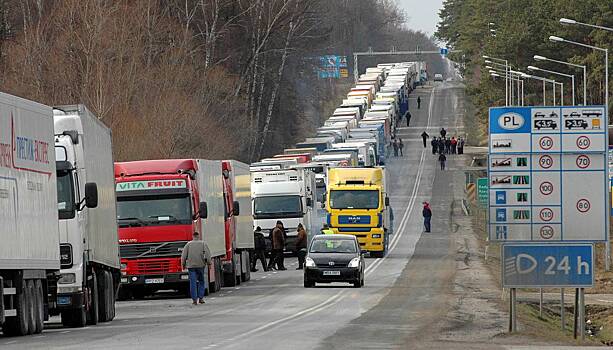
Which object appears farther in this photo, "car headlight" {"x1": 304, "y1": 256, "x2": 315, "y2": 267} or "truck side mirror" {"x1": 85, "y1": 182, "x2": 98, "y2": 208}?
"car headlight" {"x1": 304, "y1": 256, "x2": 315, "y2": 267}

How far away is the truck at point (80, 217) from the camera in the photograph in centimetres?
2875

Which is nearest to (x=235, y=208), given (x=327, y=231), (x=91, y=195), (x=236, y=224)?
(x=236, y=224)

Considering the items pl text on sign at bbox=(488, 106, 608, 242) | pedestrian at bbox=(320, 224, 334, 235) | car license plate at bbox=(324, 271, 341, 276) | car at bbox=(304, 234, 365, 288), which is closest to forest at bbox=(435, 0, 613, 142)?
pedestrian at bbox=(320, 224, 334, 235)

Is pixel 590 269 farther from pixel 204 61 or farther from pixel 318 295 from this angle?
pixel 204 61

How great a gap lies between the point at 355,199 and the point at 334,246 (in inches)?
681

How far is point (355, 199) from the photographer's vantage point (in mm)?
61469

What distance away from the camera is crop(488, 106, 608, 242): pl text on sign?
27328mm

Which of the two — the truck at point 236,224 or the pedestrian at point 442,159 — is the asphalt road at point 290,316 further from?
the pedestrian at point 442,159

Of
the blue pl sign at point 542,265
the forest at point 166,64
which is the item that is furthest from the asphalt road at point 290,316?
the forest at point 166,64

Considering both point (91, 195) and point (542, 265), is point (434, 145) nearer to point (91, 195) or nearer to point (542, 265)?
point (91, 195)

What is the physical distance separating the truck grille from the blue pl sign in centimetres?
1369

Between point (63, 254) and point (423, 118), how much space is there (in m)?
128

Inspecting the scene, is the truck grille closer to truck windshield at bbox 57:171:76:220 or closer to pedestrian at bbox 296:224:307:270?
truck windshield at bbox 57:171:76:220

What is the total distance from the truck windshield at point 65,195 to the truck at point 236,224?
53.9 ft
